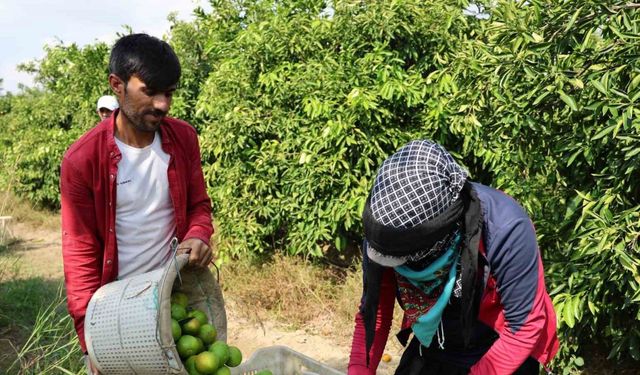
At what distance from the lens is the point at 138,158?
2.37m

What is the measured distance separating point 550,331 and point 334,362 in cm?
302

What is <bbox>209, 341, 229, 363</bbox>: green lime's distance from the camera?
2.30 m

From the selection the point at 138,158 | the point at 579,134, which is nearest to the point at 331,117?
the point at 579,134

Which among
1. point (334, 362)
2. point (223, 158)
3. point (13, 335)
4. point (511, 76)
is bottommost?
point (334, 362)

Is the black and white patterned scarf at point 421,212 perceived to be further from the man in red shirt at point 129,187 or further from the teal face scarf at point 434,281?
the man in red shirt at point 129,187

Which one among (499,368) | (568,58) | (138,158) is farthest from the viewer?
(568,58)

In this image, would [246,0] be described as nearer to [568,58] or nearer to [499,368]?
[568,58]

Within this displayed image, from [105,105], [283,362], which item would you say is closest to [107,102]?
[105,105]

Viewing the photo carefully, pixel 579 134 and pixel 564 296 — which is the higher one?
pixel 579 134

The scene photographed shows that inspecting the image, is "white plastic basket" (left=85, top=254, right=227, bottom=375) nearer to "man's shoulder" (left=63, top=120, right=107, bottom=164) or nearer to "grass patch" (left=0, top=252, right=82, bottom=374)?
"man's shoulder" (left=63, top=120, right=107, bottom=164)

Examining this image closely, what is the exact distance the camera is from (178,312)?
232 centimetres

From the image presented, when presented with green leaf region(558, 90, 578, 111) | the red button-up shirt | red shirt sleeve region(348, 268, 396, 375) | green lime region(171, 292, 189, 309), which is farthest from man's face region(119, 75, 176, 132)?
green leaf region(558, 90, 578, 111)

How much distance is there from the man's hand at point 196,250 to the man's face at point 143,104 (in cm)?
44

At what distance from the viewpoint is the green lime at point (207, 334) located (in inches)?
93.0
